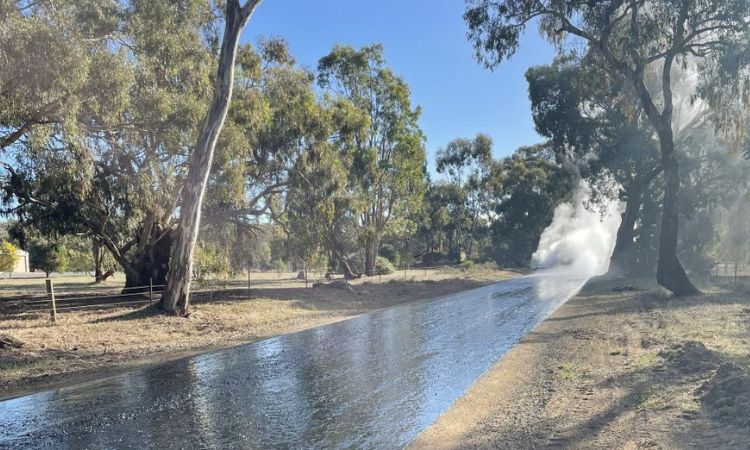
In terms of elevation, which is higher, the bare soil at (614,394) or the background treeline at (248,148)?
the background treeline at (248,148)

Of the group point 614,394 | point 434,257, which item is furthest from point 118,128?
point 434,257

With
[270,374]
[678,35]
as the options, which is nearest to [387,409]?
[270,374]

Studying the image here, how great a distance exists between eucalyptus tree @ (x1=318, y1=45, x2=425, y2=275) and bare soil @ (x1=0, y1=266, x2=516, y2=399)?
47.4 feet

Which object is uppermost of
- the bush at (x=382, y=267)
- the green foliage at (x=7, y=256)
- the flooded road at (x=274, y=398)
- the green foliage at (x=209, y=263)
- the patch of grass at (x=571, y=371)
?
the green foliage at (x=7, y=256)

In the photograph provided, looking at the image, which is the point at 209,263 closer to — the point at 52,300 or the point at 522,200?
the point at 52,300

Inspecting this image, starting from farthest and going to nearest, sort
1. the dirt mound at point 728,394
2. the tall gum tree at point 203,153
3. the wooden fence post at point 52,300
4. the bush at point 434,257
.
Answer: the bush at point 434,257 < the tall gum tree at point 203,153 < the wooden fence post at point 52,300 < the dirt mound at point 728,394

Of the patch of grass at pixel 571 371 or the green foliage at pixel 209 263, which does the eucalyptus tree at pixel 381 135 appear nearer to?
the green foliage at pixel 209 263

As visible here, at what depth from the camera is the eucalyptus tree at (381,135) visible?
40406 millimetres

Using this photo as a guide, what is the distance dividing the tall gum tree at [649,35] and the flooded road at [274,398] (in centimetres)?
1139

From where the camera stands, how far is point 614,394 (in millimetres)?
Result: 7520

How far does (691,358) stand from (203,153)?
1464cm

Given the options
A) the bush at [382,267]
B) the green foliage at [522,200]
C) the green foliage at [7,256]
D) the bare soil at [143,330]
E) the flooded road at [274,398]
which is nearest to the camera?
the flooded road at [274,398]

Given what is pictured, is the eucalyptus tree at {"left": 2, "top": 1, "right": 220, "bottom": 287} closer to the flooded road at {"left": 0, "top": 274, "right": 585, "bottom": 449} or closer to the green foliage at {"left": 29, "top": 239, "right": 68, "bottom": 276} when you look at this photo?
the flooded road at {"left": 0, "top": 274, "right": 585, "bottom": 449}

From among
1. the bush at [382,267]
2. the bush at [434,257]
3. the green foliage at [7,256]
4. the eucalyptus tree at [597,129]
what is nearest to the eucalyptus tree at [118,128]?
the eucalyptus tree at [597,129]
